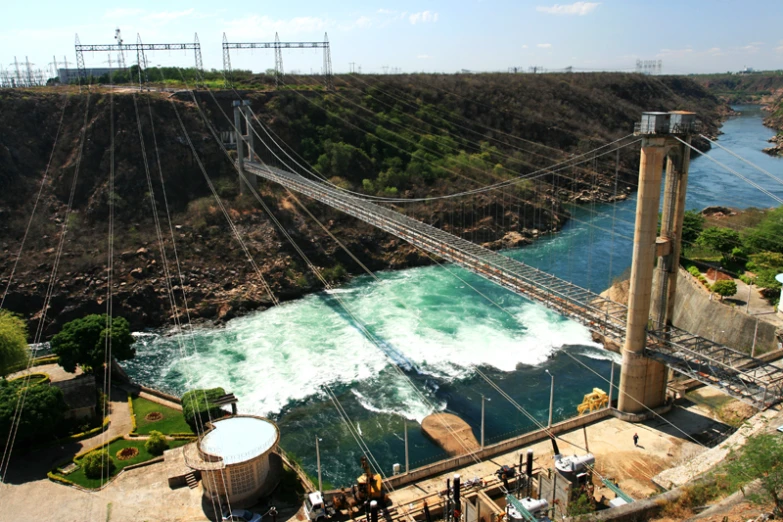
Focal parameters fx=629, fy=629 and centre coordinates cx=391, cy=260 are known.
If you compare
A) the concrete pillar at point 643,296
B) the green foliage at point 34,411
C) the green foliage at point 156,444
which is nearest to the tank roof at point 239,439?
the green foliage at point 156,444

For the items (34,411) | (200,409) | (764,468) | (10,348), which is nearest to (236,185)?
(10,348)

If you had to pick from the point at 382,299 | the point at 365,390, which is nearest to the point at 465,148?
the point at 382,299

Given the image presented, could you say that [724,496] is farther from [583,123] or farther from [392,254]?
[583,123]

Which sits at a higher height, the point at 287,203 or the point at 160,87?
the point at 160,87

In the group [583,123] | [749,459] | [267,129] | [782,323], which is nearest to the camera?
[749,459]

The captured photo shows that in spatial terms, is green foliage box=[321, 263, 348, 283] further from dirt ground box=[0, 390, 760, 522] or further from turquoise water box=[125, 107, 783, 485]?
dirt ground box=[0, 390, 760, 522]

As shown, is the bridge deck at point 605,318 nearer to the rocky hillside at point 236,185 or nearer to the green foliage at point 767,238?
the rocky hillside at point 236,185
